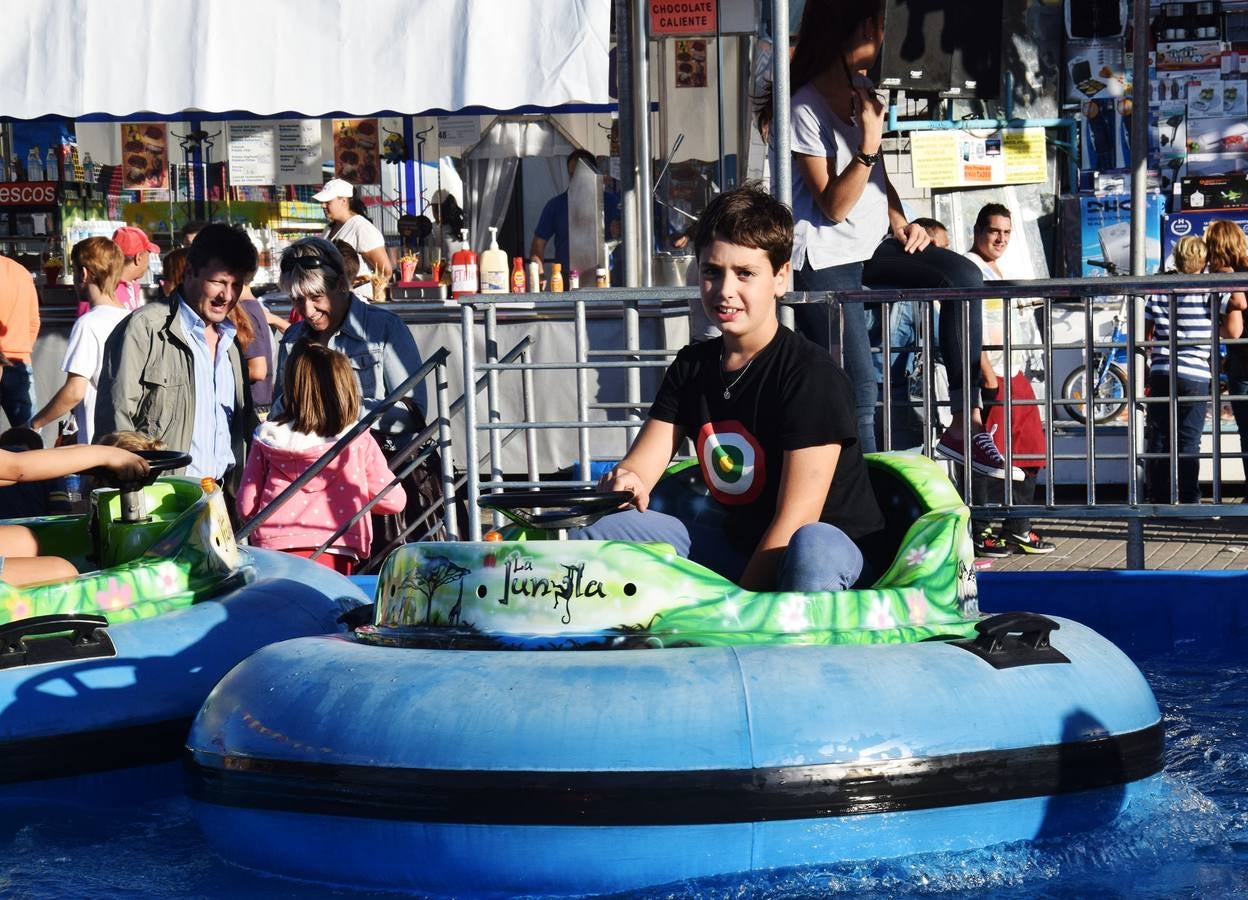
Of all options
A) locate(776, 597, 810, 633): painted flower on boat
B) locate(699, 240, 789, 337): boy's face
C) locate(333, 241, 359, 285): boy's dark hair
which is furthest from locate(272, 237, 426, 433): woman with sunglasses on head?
locate(776, 597, 810, 633): painted flower on boat

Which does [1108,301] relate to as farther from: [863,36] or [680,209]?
[863,36]

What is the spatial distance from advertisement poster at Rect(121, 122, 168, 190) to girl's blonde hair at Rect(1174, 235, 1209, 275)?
7870mm

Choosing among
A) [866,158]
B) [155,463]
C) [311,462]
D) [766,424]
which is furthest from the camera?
[311,462]

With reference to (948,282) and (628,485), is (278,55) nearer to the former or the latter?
(948,282)

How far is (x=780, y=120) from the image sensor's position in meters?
6.58

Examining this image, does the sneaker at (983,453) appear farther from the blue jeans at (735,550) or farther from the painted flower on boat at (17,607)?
the painted flower on boat at (17,607)

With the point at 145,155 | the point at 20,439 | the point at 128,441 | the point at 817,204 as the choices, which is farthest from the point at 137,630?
the point at 145,155

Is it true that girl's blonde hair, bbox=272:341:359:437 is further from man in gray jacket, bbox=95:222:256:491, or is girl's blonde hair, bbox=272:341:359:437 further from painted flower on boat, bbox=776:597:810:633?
painted flower on boat, bbox=776:597:810:633

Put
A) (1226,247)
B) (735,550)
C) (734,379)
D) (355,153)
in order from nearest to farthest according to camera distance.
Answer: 1. (734,379)
2. (735,550)
3. (1226,247)
4. (355,153)

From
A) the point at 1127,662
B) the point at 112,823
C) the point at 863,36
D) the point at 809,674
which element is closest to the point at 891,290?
the point at 863,36

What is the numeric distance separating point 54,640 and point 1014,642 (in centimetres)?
271

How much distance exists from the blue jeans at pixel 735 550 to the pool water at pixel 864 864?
76 cm

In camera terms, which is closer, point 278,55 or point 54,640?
point 54,640

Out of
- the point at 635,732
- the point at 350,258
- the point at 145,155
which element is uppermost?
the point at 145,155
